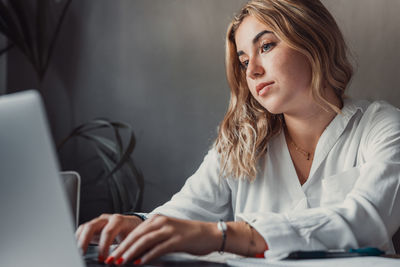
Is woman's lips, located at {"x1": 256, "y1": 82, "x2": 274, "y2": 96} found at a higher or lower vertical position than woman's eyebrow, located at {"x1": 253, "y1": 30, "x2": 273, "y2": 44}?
lower

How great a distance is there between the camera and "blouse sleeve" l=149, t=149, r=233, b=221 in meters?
1.47

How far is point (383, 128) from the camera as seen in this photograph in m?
1.38

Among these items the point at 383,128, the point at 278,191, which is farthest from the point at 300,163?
the point at 383,128

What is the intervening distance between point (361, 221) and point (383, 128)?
442 mm

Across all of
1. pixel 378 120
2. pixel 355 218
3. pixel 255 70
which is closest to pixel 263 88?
pixel 255 70

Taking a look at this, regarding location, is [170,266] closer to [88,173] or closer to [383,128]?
[383,128]

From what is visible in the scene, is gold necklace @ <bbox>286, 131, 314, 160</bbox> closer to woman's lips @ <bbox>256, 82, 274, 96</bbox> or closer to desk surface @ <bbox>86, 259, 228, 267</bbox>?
woman's lips @ <bbox>256, 82, 274, 96</bbox>

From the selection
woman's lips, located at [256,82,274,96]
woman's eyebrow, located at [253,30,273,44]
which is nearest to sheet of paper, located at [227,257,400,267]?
woman's lips, located at [256,82,274,96]

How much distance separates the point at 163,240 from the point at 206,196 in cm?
Result: 74

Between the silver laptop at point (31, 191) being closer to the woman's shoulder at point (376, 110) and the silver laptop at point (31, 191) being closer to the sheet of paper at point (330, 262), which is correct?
the sheet of paper at point (330, 262)

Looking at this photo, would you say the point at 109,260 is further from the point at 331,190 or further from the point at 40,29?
the point at 40,29

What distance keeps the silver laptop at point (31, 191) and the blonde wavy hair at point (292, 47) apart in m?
1.02

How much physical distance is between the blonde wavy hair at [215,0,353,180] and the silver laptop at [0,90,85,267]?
1.02m

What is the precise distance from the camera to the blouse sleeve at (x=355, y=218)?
3.02ft
